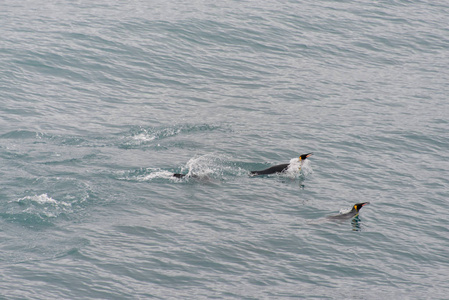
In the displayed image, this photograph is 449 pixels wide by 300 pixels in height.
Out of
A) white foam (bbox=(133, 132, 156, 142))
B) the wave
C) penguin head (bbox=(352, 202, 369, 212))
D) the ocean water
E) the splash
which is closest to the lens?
the ocean water

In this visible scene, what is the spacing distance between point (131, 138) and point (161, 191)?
4.45m

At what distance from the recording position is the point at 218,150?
2083 centimetres

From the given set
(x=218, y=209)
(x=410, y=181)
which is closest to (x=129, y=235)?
(x=218, y=209)

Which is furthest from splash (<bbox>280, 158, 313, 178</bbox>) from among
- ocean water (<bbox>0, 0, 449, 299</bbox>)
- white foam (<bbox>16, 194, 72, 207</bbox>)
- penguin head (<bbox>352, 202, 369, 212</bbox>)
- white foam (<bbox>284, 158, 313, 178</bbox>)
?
white foam (<bbox>16, 194, 72, 207</bbox>)

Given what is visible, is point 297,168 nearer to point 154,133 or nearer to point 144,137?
point 154,133

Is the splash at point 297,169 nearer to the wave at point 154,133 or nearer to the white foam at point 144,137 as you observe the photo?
the wave at point 154,133

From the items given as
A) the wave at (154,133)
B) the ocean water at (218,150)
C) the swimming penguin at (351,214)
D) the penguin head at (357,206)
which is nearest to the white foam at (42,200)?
the ocean water at (218,150)

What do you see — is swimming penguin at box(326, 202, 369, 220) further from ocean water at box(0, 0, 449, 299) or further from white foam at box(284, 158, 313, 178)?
white foam at box(284, 158, 313, 178)

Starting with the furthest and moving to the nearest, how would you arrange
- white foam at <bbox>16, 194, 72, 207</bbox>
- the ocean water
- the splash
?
the splash
white foam at <bbox>16, 194, 72, 207</bbox>
the ocean water

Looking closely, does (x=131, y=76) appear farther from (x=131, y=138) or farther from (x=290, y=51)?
(x=290, y=51)

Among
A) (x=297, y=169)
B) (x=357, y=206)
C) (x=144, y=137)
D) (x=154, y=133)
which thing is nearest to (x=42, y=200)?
(x=144, y=137)

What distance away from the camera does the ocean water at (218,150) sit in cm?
1359

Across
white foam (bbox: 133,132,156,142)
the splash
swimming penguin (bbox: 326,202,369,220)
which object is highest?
white foam (bbox: 133,132,156,142)

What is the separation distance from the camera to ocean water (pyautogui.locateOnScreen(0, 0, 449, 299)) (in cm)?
1359
